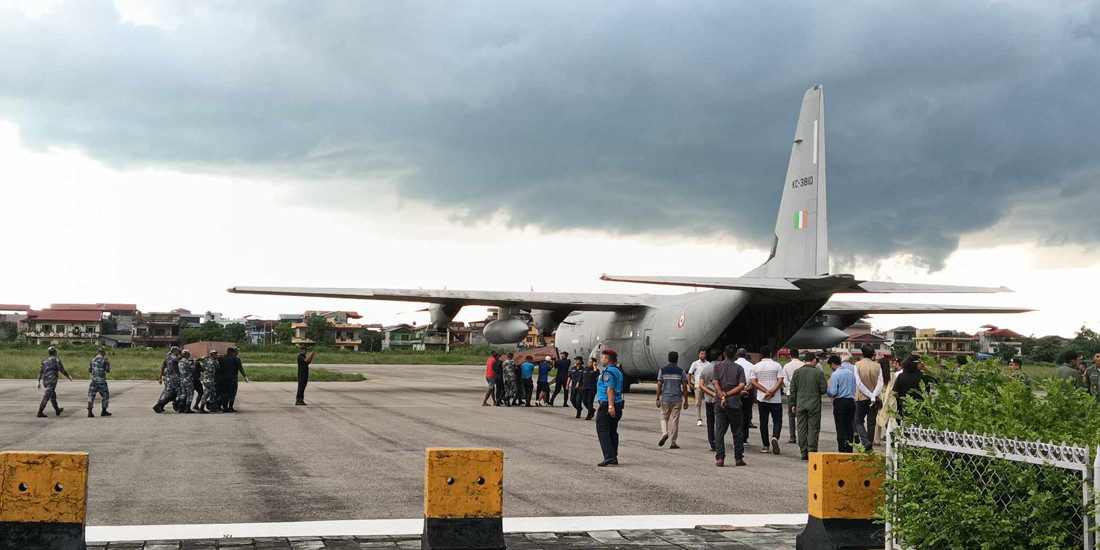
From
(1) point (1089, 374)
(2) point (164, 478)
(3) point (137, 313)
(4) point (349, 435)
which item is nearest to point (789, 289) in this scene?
(1) point (1089, 374)

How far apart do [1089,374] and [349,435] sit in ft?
40.8

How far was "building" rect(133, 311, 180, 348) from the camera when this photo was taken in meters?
144

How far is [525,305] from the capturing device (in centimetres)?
3641

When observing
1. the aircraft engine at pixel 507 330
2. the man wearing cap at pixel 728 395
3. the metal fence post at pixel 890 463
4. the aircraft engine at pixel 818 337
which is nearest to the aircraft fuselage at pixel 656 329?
the aircraft engine at pixel 507 330

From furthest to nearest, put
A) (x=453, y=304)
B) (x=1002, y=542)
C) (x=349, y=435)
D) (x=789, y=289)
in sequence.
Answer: (x=453, y=304), (x=789, y=289), (x=349, y=435), (x=1002, y=542)

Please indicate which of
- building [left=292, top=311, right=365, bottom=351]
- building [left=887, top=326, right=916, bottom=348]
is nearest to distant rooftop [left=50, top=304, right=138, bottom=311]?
building [left=292, top=311, right=365, bottom=351]

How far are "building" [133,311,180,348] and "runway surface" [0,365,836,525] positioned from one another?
127 m

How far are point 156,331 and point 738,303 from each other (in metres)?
139

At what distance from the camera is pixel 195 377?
78.0ft

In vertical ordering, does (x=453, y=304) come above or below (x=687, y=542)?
above

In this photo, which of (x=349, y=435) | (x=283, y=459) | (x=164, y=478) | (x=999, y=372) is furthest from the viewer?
(x=349, y=435)

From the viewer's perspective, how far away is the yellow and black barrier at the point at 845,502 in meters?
7.16

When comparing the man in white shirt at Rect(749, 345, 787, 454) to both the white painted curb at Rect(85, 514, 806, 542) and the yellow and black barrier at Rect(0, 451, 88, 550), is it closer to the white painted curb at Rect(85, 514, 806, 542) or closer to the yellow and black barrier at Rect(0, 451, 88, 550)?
the white painted curb at Rect(85, 514, 806, 542)

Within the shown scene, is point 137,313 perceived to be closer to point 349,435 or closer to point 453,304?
point 453,304
